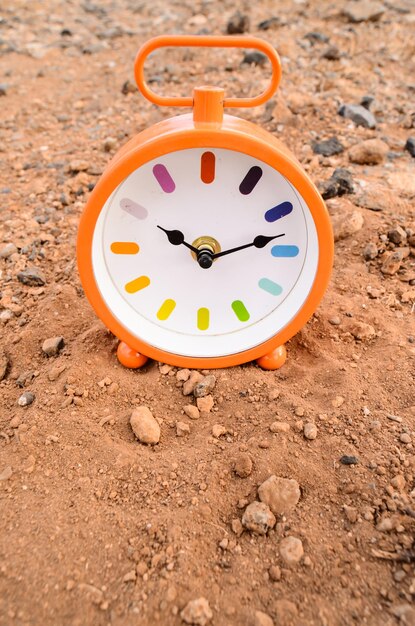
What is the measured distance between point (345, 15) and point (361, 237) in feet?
10.0

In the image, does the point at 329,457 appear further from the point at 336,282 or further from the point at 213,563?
the point at 336,282

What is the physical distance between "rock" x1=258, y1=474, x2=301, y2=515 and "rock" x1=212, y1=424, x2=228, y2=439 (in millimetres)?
219

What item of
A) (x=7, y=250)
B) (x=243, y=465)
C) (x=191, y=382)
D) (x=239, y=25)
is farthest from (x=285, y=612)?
(x=239, y=25)

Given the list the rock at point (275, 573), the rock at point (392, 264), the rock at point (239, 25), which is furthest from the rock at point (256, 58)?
the rock at point (275, 573)

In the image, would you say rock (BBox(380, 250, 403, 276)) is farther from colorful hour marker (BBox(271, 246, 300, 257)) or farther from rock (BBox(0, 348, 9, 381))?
rock (BBox(0, 348, 9, 381))

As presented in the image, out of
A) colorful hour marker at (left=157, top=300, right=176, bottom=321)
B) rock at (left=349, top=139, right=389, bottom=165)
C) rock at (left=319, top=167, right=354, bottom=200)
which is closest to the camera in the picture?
colorful hour marker at (left=157, top=300, right=176, bottom=321)

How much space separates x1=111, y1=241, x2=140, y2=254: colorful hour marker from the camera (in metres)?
1.69

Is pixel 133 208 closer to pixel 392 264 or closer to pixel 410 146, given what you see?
pixel 392 264

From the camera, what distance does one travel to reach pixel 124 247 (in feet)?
5.58

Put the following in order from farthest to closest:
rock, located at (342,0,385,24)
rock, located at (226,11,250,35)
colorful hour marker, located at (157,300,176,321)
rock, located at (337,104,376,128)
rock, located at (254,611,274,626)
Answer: rock, located at (342,0,385,24)
rock, located at (226,11,250,35)
rock, located at (337,104,376,128)
colorful hour marker, located at (157,300,176,321)
rock, located at (254,611,274,626)

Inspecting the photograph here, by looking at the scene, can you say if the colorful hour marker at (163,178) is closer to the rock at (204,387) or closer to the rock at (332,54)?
the rock at (204,387)

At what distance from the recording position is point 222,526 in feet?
4.63

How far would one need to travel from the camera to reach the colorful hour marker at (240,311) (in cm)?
179

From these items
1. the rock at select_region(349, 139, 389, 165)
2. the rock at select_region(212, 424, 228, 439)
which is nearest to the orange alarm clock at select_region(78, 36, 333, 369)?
the rock at select_region(212, 424, 228, 439)
